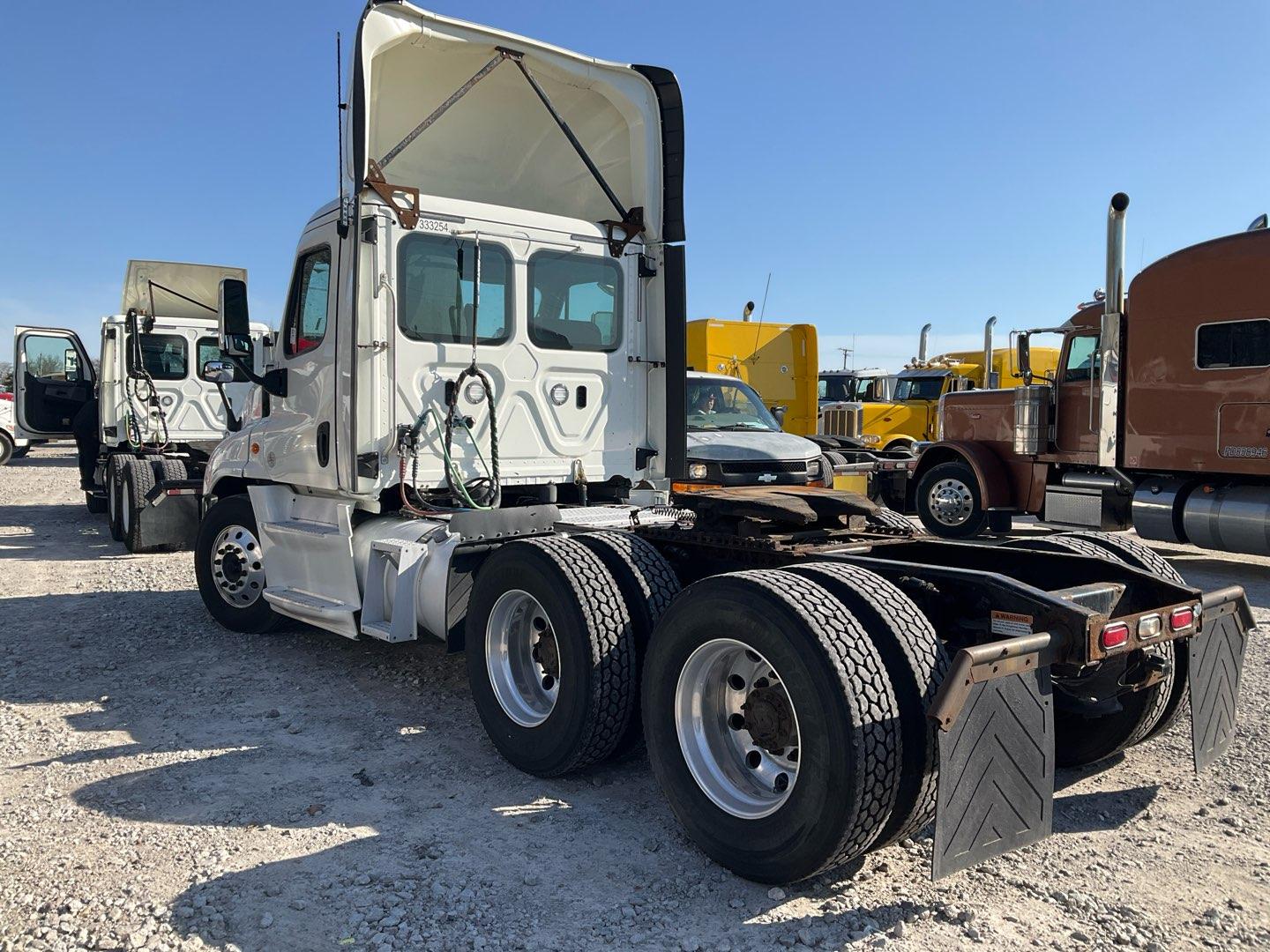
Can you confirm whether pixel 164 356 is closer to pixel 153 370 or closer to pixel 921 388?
pixel 153 370

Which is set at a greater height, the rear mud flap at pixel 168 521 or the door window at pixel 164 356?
the door window at pixel 164 356

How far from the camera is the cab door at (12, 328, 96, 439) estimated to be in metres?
14.1

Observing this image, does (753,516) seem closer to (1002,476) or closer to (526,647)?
(526,647)

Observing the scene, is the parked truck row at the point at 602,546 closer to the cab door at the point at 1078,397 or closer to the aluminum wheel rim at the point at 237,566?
the aluminum wheel rim at the point at 237,566

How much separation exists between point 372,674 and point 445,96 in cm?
357

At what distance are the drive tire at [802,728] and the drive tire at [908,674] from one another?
4 centimetres

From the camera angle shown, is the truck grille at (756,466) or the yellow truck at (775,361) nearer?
the truck grille at (756,466)

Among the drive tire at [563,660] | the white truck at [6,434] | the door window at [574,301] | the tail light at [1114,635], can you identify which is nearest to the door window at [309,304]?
the door window at [574,301]

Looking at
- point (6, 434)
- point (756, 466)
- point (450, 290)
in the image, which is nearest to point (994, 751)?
point (450, 290)

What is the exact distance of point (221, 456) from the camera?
287 inches

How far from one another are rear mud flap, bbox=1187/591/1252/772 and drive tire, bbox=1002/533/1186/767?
18cm

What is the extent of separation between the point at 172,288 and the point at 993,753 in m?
13.3

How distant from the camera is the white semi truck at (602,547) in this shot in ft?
9.95

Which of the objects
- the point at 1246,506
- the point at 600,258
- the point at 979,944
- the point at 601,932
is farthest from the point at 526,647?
the point at 1246,506
